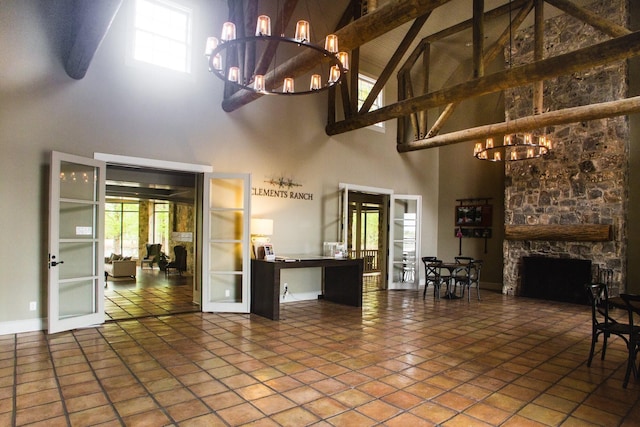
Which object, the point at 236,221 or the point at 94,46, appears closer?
the point at 94,46

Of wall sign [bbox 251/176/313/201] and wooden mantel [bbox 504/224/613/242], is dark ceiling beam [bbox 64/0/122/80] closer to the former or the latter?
wall sign [bbox 251/176/313/201]

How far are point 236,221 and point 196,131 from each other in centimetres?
161

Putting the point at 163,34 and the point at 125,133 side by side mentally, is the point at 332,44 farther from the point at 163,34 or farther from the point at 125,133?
the point at 163,34

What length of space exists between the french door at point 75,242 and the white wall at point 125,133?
0.94 ft

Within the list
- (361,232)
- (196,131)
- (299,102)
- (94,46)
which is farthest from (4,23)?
(361,232)

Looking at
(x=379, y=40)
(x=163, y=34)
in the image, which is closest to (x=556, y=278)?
(x=379, y=40)

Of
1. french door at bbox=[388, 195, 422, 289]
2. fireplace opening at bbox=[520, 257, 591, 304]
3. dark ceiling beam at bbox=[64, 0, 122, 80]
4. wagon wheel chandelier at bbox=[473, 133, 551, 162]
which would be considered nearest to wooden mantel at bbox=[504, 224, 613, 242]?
fireplace opening at bbox=[520, 257, 591, 304]

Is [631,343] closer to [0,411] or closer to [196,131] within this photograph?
[0,411]

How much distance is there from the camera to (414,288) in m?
9.65

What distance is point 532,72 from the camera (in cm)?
495

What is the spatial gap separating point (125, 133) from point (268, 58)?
2.37 meters

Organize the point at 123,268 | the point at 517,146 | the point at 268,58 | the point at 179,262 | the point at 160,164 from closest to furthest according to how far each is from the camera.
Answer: the point at 268,58
the point at 160,164
the point at 517,146
the point at 123,268
the point at 179,262

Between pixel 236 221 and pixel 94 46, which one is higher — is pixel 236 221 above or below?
below

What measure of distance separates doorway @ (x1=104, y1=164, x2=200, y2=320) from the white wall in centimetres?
83
